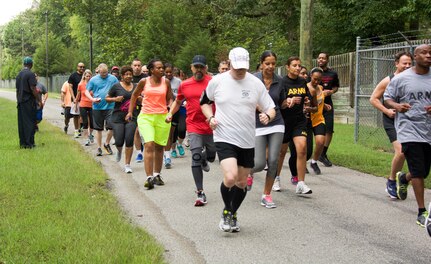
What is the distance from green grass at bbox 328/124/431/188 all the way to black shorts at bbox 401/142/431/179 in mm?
2837

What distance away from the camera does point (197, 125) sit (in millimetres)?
8453

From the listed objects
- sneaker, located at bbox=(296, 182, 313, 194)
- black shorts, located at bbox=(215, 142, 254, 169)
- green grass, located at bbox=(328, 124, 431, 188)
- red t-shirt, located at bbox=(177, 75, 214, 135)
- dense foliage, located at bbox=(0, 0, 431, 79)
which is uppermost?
dense foliage, located at bbox=(0, 0, 431, 79)

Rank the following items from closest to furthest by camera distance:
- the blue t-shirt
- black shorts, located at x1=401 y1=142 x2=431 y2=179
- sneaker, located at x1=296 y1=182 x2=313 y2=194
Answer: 1. black shorts, located at x1=401 y1=142 x2=431 y2=179
2. sneaker, located at x1=296 y1=182 x2=313 y2=194
3. the blue t-shirt

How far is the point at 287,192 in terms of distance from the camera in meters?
9.11

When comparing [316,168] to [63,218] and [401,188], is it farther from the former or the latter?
[63,218]

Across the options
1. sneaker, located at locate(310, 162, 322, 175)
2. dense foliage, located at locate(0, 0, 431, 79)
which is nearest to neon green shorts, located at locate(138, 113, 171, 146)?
sneaker, located at locate(310, 162, 322, 175)

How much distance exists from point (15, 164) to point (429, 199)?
6.83m

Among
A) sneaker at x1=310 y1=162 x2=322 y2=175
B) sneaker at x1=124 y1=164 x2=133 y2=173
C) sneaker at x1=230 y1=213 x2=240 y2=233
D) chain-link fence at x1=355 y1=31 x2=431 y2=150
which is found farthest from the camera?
chain-link fence at x1=355 y1=31 x2=431 y2=150

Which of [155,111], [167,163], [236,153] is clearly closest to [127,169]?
[167,163]

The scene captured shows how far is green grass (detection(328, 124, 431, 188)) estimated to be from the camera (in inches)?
439

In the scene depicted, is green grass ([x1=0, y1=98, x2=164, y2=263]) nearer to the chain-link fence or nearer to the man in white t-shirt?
the man in white t-shirt

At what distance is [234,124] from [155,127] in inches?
136

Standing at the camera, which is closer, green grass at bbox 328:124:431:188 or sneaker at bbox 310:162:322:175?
sneaker at bbox 310:162:322:175

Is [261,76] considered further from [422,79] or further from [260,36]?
[260,36]
